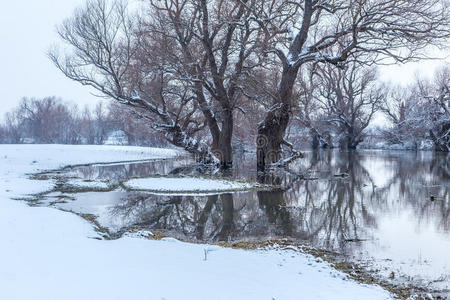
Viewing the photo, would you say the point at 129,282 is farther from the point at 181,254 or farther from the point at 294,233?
the point at 294,233

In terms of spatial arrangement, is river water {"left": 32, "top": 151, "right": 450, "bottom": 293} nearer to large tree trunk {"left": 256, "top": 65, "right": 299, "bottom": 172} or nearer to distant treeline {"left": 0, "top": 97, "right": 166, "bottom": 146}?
large tree trunk {"left": 256, "top": 65, "right": 299, "bottom": 172}

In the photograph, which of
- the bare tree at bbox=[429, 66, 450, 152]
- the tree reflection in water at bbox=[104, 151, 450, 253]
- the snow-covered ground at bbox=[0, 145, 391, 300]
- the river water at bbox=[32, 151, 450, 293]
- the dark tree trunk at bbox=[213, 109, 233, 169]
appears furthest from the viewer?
the bare tree at bbox=[429, 66, 450, 152]

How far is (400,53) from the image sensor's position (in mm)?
15055

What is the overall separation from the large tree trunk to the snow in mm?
5530

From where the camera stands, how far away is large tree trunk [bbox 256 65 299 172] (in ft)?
58.4

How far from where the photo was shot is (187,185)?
546 inches

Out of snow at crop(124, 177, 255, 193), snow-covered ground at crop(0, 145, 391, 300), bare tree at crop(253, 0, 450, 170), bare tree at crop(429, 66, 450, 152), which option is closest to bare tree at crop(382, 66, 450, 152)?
bare tree at crop(429, 66, 450, 152)

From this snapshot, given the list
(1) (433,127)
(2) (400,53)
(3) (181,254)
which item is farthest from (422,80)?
(3) (181,254)

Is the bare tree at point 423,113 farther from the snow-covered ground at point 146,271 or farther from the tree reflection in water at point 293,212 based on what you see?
the snow-covered ground at point 146,271

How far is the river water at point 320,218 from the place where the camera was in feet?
20.2

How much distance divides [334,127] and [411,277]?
54.5 metres

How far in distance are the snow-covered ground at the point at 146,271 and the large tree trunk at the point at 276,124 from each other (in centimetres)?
1297

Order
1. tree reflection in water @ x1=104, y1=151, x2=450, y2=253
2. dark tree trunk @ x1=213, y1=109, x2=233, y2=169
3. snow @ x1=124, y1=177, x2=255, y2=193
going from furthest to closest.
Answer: dark tree trunk @ x1=213, y1=109, x2=233, y2=169 < snow @ x1=124, y1=177, x2=255, y2=193 < tree reflection in water @ x1=104, y1=151, x2=450, y2=253

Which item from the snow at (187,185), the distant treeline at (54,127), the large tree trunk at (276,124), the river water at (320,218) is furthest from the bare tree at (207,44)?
the distant treeline at (54,127)
